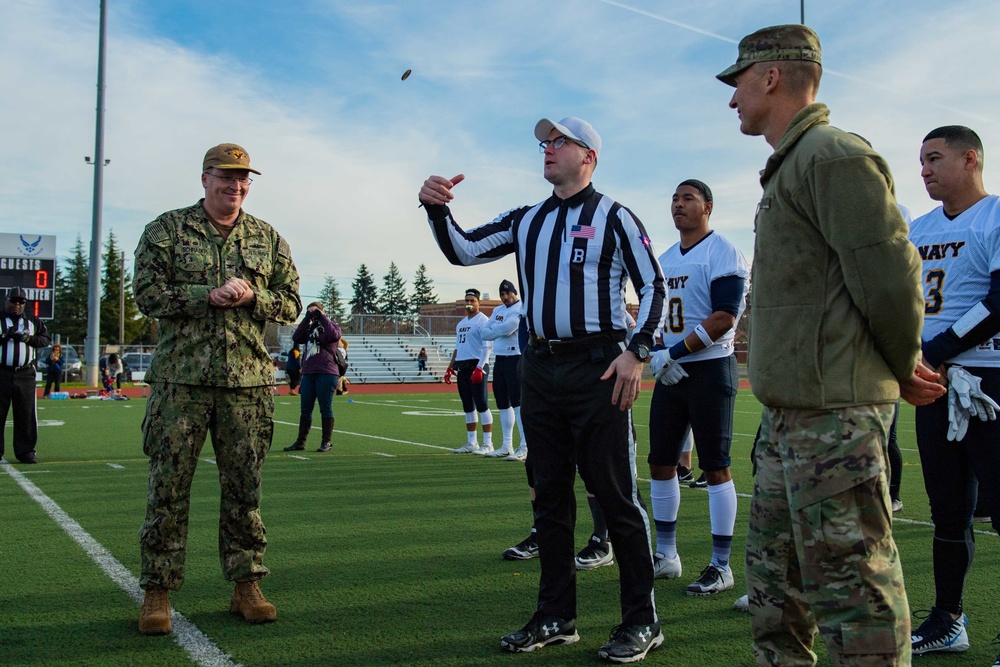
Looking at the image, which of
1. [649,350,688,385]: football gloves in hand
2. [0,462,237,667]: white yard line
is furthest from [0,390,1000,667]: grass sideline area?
[649,350,688,385]: football gloves in hand

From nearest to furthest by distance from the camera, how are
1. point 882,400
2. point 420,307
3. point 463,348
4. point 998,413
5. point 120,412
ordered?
1. point 882,400
2. point 998,413
3. point 463,348
4. point 120,412
5. point 420,307

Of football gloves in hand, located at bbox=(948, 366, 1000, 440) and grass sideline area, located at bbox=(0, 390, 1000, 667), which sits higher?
football gloves in hand, located at bbox=(948, 366, 1000, 440)

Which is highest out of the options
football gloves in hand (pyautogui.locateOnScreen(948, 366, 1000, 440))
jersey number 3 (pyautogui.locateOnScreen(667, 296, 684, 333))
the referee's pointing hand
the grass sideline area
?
the referee's pointing hand

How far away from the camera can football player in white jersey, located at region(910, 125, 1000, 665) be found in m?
3.59

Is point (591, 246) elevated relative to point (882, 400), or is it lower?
elevated

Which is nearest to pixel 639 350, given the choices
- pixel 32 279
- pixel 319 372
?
pixel 319 372

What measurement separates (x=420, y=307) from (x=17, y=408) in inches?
4072

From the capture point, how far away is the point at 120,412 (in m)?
19.0

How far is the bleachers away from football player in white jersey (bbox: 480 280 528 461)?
2823cm

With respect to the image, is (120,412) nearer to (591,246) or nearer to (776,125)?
(591,246)

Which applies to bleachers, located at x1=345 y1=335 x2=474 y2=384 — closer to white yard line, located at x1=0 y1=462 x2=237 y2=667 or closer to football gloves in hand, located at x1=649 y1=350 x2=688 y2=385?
white yard line, located at x1=0 y1=462 x2=237 y2=667

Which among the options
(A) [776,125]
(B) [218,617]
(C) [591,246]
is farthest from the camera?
(B) [218,617]

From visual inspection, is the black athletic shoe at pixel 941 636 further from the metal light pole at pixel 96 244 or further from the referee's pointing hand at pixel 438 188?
the metal light pole at pixel 96 244

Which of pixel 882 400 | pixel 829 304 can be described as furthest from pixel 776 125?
pixel 882 400
